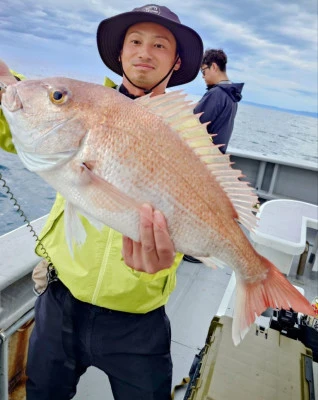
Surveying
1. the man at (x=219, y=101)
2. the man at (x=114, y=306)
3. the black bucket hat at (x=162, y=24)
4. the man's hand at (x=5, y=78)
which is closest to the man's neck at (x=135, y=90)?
the man at (x=114, y=306)

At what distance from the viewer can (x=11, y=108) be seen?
3.57ft

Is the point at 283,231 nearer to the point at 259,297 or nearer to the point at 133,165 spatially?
the point at 259,297

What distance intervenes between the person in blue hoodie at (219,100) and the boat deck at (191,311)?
1.59 m

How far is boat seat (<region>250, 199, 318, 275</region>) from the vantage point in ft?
11.2

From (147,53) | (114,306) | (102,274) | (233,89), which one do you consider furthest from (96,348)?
(233,89)

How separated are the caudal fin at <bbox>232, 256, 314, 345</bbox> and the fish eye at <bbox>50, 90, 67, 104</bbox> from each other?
889mm

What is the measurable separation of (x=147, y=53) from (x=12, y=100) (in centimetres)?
78

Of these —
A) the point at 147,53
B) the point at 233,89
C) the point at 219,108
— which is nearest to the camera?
the point at 147,53

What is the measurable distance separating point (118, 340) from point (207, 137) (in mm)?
1025

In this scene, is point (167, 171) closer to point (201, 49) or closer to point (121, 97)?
point (121, 97)

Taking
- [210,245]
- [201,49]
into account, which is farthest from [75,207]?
[201,49]

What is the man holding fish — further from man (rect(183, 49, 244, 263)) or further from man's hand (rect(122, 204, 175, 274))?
man (rect(183, 49, 244, 263))

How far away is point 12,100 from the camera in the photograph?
1087 mm

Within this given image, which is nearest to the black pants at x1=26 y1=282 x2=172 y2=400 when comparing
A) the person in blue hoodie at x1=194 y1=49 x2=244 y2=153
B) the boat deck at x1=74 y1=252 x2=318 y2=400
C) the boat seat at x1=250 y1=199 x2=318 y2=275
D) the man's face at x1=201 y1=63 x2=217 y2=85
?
the boat deck at x1=74 y1=252 x2=318 y2=400
